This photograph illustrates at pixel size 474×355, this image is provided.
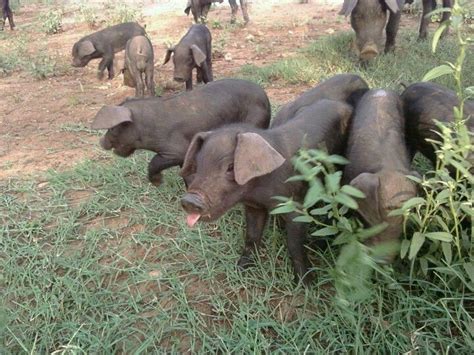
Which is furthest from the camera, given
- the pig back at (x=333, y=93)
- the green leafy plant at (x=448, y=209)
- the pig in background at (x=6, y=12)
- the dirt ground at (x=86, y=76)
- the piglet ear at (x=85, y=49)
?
the pig in background at (x=6, y=12)

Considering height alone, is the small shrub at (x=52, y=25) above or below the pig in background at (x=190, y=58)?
below

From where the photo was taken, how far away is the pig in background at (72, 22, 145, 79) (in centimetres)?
802

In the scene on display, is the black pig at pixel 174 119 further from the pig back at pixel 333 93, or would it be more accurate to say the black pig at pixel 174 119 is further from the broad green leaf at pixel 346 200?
the broad green leaf at pixel 346 200

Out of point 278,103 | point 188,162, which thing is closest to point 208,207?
point 188,162

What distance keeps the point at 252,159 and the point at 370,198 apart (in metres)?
0.66

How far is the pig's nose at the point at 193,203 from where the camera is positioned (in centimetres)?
263

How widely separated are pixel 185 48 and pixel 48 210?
344cm

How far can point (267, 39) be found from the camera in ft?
32.0

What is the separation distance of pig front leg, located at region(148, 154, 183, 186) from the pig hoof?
127 centimetres

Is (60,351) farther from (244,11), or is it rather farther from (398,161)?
(244,11)

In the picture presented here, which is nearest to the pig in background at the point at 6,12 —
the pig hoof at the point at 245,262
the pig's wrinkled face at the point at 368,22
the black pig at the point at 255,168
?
the pig's wrinkled face at the point at 368,22

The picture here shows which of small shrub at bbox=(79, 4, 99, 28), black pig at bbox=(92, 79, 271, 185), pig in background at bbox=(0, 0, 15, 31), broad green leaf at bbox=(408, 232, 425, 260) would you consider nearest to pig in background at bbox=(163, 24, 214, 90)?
black pig at bbox=(92, 79, 271, 185)

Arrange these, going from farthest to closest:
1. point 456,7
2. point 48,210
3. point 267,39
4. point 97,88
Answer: point 267,39
point 97,88
point 48,210
point 456,7

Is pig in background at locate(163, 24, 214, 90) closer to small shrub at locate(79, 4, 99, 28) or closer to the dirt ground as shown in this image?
the dirt ground
